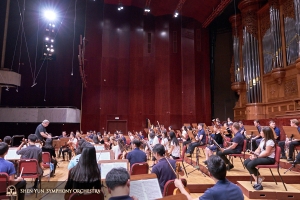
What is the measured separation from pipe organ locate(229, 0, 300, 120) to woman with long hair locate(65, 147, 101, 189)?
845 cm

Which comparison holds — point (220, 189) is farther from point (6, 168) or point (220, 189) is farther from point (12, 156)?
point (12, 156)

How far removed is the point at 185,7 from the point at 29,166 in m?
14.2

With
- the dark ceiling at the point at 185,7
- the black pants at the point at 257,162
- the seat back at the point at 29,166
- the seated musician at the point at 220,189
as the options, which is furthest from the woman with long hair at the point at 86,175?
the dark ceiling at the point at 185,7

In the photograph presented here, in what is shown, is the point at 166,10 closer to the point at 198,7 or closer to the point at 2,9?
the point at 198,7

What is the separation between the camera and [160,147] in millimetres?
3389

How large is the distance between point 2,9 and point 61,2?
367 cm

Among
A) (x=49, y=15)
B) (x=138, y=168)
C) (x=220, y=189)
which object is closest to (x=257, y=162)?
(x=138, y=168)

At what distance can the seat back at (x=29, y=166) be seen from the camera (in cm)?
436

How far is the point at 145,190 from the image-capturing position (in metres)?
2.29

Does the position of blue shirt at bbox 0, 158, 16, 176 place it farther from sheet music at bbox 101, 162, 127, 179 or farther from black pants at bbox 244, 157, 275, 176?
black pants at bbox 244, 157, 275, 176

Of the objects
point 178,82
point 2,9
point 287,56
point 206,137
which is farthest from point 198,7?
point 2,9

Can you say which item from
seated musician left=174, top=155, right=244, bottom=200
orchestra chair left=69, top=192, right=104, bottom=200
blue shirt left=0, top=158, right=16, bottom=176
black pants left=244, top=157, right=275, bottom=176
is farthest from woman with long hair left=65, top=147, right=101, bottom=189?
black pants left=244, top=157, right=275, bottom=176

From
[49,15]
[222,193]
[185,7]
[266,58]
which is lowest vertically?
[222,193]

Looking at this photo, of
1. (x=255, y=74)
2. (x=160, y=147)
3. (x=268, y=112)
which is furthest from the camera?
(x=255, y=74)
